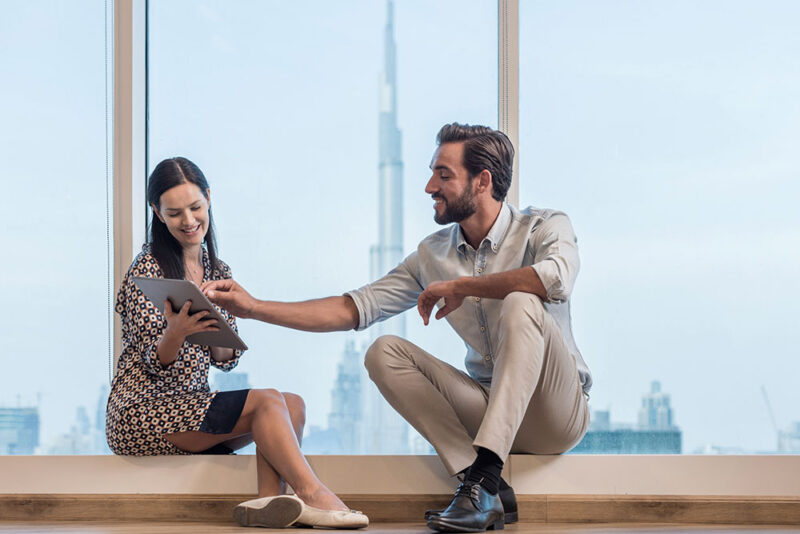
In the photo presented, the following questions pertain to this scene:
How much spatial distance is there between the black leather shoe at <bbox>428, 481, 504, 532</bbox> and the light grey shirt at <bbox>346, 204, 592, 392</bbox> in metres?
0.51

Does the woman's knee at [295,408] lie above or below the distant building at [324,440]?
above

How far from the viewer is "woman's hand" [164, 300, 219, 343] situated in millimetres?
2381

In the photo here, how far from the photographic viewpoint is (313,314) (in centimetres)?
267

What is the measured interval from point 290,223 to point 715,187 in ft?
4.91

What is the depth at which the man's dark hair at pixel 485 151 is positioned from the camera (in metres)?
2.68

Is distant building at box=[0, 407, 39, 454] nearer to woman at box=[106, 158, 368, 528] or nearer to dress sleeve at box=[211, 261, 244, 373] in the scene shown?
woman at box=[106, 158, 368, 528]

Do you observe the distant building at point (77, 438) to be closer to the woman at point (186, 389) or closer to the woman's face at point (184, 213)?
the woman at point (186, 389)

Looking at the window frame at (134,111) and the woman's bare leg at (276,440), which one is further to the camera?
the window frame at (134,111)

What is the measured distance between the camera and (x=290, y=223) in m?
3.20

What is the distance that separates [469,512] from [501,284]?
0.62 m

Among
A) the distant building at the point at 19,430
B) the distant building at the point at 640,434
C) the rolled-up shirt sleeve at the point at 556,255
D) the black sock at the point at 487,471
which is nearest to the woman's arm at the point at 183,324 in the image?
the black sock at the point at 487,471

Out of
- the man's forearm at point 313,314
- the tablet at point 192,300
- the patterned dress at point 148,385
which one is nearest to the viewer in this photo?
the tablet at point 192,300

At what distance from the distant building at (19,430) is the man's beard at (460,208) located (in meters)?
1.67

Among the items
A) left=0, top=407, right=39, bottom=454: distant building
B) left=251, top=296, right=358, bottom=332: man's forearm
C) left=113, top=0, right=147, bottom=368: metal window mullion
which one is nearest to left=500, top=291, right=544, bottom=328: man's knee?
left=251, top=296, right=358, bottom=332: man's forearm
